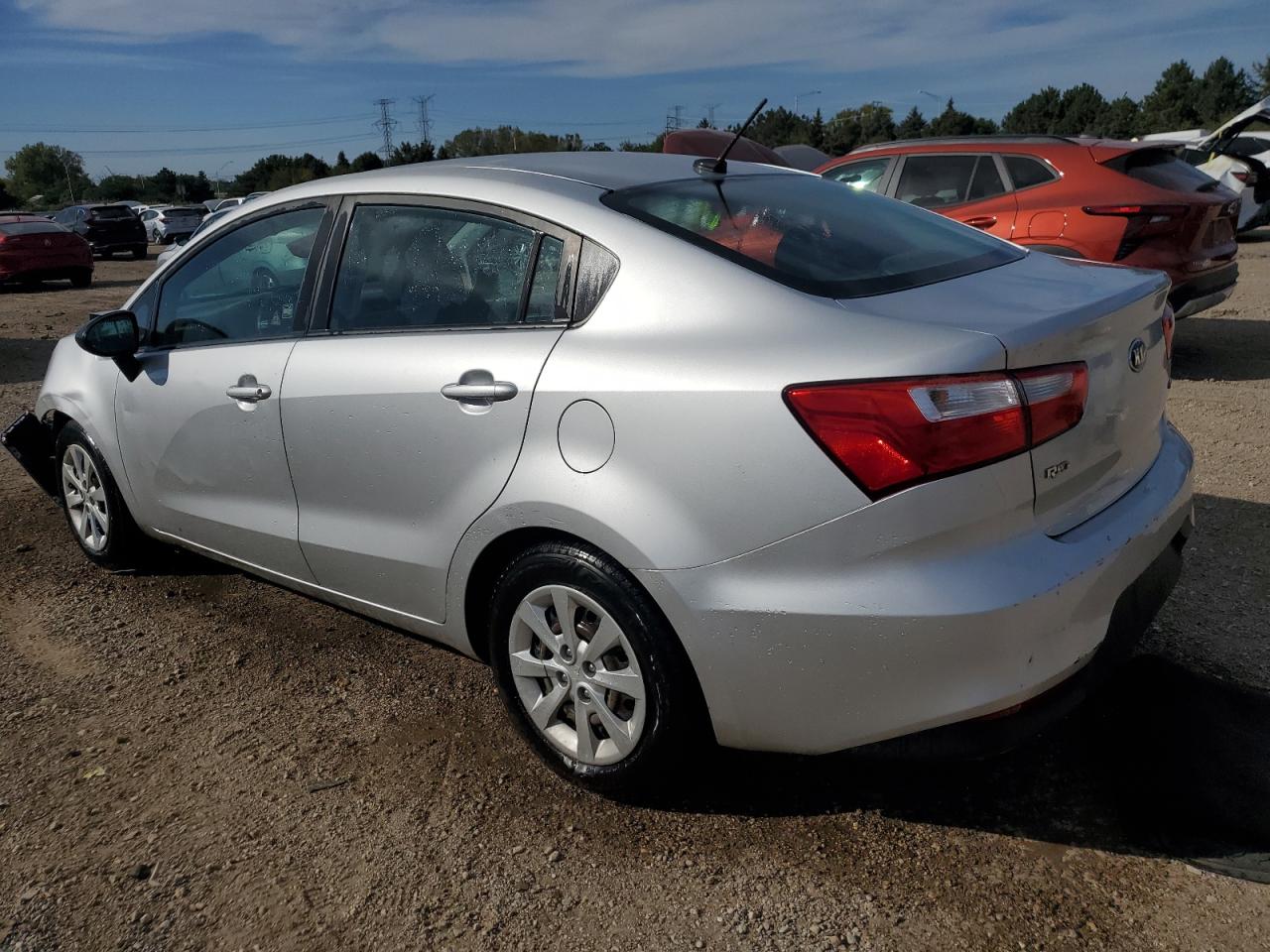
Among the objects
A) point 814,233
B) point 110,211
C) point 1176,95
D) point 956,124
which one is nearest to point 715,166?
point 814,233

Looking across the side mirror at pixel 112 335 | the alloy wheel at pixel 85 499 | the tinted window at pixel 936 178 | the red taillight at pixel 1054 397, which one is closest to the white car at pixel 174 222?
the tinted window at pixel 936 178

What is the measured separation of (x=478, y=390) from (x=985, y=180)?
611 centimetres

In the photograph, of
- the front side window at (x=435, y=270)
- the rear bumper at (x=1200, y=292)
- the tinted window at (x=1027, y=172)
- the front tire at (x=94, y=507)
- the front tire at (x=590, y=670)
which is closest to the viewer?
the front tire at (x=590, y=670)

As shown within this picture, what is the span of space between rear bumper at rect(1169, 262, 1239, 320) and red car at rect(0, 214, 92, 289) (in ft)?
60.8

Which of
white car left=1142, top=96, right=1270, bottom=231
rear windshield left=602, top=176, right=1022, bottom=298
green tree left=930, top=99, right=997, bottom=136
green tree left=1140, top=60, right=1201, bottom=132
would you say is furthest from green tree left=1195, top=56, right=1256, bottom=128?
rear windshield left=602, top=176, right=1022, bottom=298

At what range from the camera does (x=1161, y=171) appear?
280 inches

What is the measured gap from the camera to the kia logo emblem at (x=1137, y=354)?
2500mm

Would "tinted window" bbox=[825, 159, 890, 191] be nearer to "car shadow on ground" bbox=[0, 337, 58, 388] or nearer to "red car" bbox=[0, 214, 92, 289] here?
"car shadow on ground" bbox=[0, 337, 58, 388]

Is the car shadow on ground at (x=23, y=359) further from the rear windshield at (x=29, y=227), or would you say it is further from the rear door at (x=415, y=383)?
the rear windshield at (x=29, y=227)

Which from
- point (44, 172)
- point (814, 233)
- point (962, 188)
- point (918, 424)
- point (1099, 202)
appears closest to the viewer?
point (918, 424)

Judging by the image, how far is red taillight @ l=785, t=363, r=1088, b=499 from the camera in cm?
208

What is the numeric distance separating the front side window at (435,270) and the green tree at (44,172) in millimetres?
123050

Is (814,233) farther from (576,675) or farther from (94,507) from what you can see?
(94,507)

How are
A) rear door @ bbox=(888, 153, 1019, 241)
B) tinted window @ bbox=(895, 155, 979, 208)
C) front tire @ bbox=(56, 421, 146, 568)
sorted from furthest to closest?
tinted window @ bbox=(895, 155, 979, 208) → rear door @ bbox=(888, 153, 1019, 241) → front tire @ bbox=(56, 421, 146, 568)
